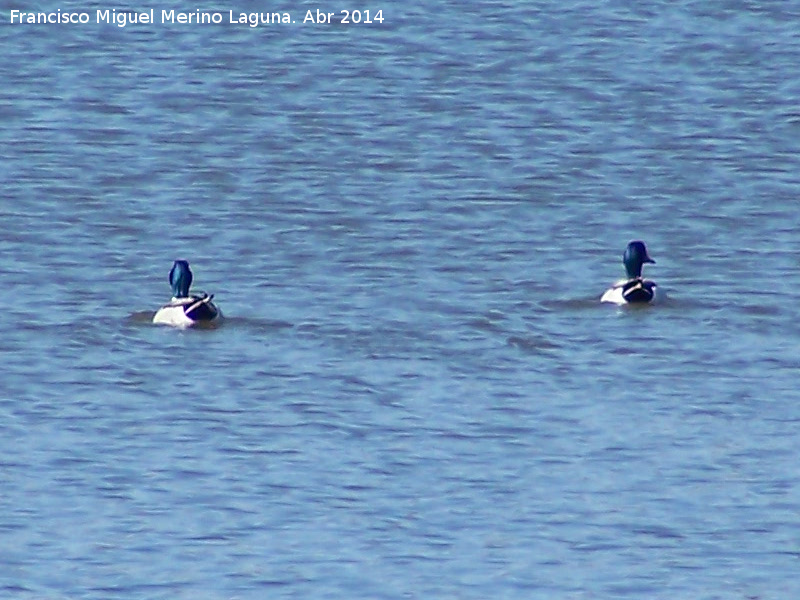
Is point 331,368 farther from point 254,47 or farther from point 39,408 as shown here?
point 254,47

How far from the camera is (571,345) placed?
1916 centimetres

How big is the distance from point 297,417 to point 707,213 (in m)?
7.92

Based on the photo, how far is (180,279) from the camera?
20.5 meters

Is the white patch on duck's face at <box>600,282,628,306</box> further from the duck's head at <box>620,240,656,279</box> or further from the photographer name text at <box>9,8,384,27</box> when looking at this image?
the photographer name text at <box>9,8,384,27</box>

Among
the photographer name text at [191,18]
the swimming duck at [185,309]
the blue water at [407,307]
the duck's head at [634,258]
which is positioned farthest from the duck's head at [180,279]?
the photographer name text at [191,18]

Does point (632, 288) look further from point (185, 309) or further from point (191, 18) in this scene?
point (191, 18)

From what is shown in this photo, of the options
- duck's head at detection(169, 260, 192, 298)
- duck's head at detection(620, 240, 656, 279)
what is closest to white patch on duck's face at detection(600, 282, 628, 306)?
duck's head at detection(620, 240, 656, 279)

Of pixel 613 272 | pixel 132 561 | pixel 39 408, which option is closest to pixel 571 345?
pixel 613 272

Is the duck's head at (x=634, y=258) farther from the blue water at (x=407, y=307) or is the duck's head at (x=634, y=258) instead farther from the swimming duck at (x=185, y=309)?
the swimming duck at (x=185, y=309)

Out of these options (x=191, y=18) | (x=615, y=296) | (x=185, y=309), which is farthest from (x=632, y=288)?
(x=191, y=18)

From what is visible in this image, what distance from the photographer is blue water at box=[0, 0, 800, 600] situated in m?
14.3

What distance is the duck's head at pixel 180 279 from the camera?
802 inches

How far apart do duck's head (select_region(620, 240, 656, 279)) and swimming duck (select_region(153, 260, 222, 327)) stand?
3.46 metres

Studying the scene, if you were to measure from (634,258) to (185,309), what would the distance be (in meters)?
3.90
